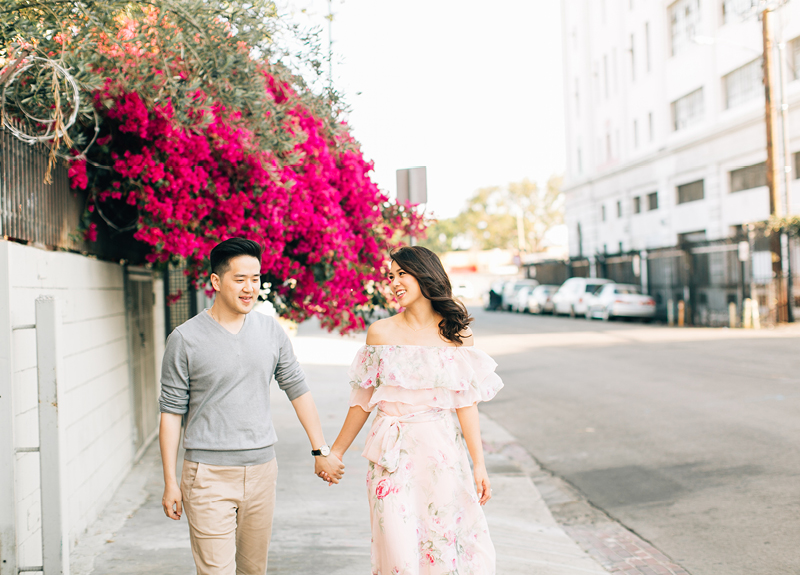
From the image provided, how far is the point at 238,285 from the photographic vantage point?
3412 mm

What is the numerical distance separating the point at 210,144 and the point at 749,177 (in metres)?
28.6

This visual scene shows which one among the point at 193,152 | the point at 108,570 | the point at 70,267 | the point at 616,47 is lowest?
the point at 108,570

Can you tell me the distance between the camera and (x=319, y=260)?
21.1 ft

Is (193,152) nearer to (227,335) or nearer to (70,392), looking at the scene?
(70,392)

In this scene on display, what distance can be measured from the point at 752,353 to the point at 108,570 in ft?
A: 44.7

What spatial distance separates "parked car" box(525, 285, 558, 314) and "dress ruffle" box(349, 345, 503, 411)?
109ft

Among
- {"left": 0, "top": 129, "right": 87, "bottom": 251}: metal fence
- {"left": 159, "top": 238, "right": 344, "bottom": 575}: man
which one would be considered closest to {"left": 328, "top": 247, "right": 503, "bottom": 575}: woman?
{"left": 159, "top": 238, "right": 344, "bottom": 575}: man

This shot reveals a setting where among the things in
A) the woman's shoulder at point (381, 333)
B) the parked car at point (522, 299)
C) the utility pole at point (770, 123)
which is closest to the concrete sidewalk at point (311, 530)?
the woman's shoulder at point (381, 333)

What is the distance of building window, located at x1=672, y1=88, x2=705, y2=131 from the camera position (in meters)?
34.3

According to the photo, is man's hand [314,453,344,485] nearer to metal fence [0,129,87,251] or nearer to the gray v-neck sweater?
the gray v-neck sweater

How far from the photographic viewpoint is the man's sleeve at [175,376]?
3.34m

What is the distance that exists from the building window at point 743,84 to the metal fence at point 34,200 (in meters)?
29.2

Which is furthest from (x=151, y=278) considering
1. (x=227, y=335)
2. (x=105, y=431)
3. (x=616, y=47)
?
A: (x=616, y=47)

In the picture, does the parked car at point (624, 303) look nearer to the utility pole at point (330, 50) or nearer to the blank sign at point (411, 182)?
the blank sign at point (411, 182)
